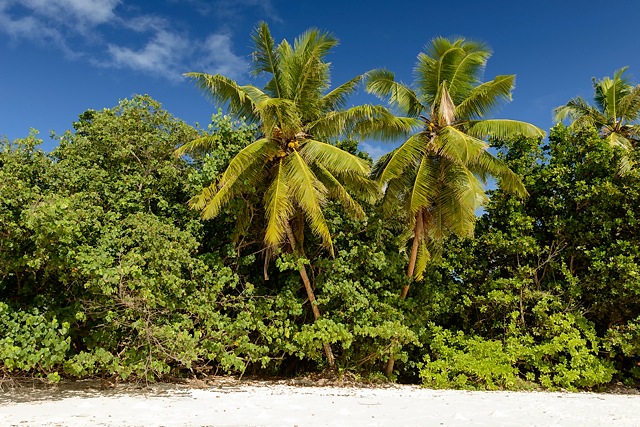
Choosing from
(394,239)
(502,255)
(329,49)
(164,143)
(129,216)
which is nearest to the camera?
(129,216)

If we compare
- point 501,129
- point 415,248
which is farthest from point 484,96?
point 415,248

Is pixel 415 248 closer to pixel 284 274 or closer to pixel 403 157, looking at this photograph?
pixel 403 157

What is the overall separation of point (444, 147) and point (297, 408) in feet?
22.6

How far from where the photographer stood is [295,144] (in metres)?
11.6

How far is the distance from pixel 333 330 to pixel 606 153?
345 inches

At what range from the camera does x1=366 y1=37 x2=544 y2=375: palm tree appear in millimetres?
12172

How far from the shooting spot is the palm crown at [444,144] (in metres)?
12.2

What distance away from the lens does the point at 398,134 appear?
42.2ft

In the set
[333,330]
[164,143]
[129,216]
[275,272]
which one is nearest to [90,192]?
[129,216]

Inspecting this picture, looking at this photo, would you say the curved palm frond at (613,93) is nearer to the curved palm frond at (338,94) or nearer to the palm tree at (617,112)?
the palm tree at (617,112)

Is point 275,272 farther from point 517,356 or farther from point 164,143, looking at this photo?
point 517,356

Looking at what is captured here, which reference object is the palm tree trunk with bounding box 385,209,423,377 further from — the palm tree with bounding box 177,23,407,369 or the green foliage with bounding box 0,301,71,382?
the green foliage with bounding box 0,301,71,382

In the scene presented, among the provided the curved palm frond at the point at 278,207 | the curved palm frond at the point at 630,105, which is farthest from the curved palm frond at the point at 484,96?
the curved palm frond at the point at 630,105

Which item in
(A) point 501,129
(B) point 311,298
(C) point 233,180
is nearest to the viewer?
(C) point 233,180
